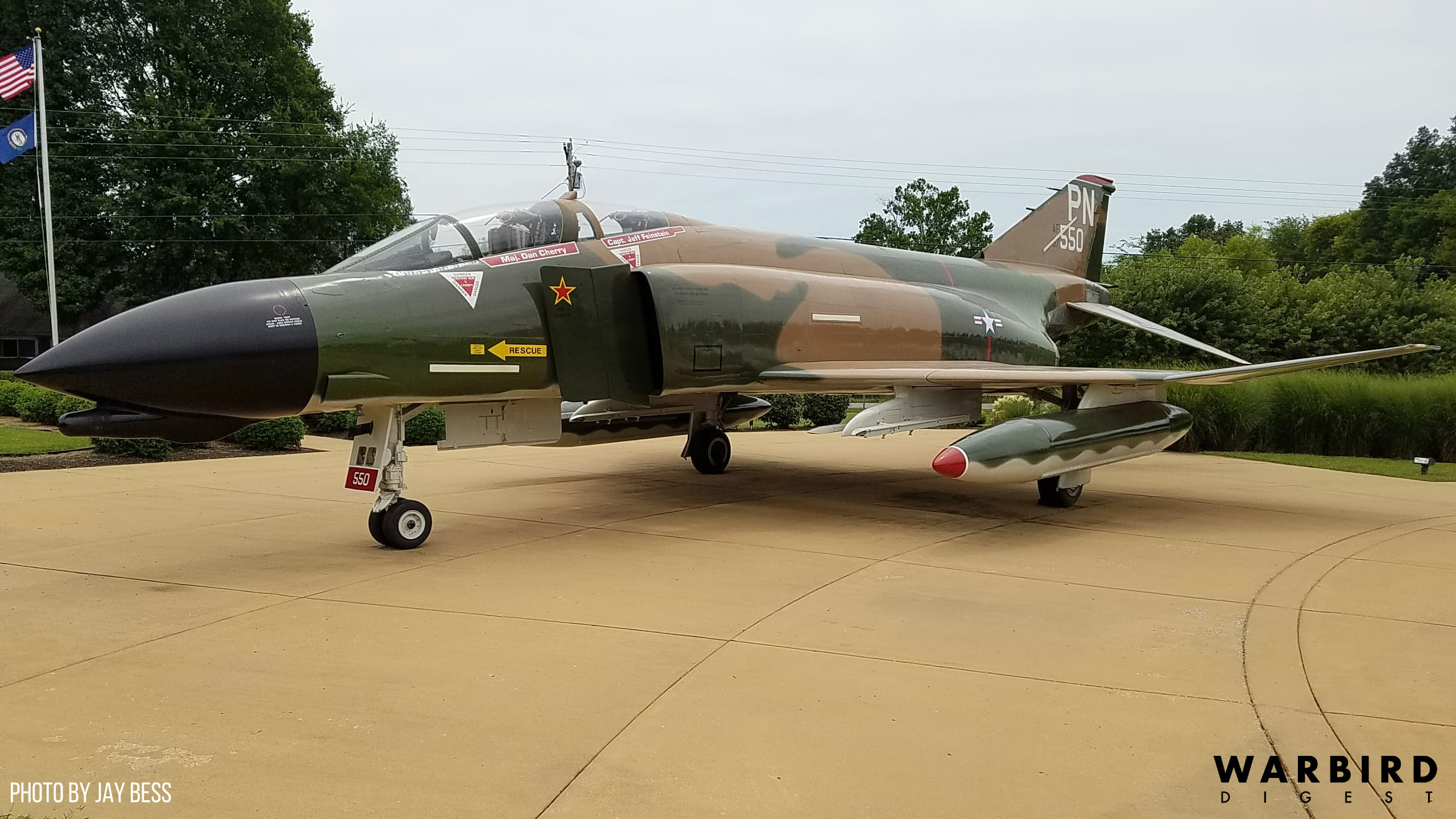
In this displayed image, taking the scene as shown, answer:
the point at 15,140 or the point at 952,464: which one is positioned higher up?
the point at 15,140

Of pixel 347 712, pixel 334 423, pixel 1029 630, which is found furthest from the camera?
pixel 334 423

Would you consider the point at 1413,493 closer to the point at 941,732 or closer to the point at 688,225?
the point at 688,225

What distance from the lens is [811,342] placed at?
867 cm

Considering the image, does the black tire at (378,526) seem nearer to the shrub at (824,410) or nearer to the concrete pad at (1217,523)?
the concrete pad at (1217,523)

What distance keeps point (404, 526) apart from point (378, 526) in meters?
0.18

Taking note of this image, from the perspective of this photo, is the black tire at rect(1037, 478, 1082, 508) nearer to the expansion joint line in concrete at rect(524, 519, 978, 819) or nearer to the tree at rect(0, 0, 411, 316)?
the expansion joint line in concrete at rect(524, 519, 978, 819)

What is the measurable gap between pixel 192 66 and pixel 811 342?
31274 millimetres

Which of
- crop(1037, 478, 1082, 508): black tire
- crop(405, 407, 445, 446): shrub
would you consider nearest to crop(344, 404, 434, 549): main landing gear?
crop(1037, 478, 1082, 508): black tire

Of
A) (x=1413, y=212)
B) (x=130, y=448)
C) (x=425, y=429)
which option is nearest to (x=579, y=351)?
(x=130, y=448)

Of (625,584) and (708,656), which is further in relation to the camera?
(625,584)

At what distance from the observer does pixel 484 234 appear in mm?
7090

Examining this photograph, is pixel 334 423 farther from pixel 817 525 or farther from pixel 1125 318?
pixel 1125 318

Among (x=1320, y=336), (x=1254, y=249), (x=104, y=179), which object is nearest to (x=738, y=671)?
(x=1320, y=336)

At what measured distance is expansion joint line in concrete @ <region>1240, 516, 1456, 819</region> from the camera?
3277mm
